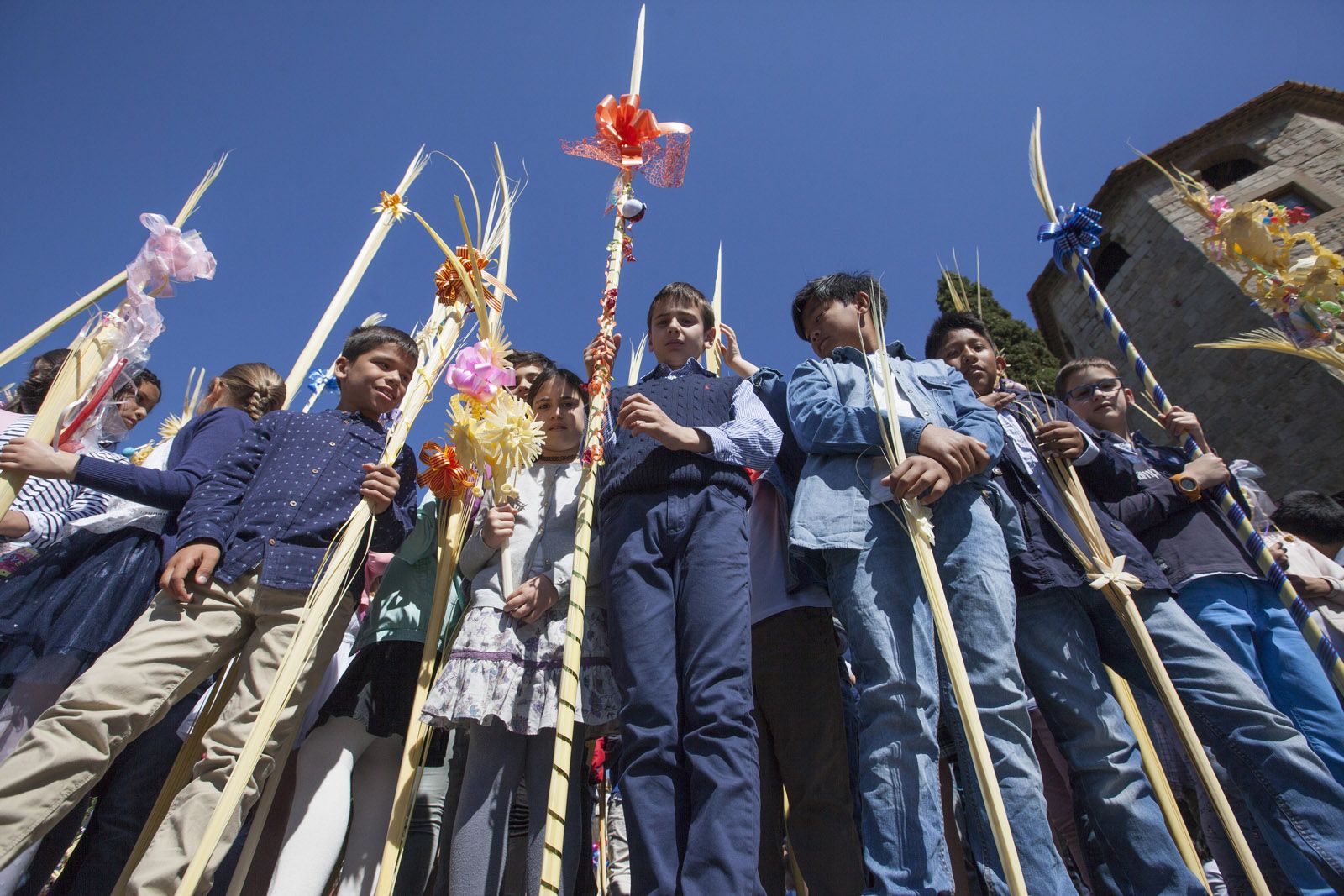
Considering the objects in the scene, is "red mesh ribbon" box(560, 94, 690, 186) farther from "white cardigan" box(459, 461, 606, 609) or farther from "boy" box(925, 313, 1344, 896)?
"boy" box(925, 313, 1344, 896)

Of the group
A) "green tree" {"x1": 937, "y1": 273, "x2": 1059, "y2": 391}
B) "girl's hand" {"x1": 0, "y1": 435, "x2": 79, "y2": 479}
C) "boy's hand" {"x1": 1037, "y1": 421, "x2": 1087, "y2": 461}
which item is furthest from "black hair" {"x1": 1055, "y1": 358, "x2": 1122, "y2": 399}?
"green tree" {"x1": 937, "y1": 273, "x2": 1059, "y2": 391}

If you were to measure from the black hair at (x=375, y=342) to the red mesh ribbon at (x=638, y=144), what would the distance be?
1099 mm

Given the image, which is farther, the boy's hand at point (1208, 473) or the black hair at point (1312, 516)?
the black hair at point (1312, 516)

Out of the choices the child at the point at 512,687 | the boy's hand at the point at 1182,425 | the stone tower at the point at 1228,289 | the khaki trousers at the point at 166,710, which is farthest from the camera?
the stone tower at the point at 1228,289

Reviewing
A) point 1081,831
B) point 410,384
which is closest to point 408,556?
A: point 410,384

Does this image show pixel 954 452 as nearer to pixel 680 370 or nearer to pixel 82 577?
pixel 680 370

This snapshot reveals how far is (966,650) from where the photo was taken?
6.41 ft

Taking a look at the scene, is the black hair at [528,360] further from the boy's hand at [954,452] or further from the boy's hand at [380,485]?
the boy's hand at [954,452]

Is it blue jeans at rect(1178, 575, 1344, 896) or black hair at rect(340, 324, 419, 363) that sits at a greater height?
black hair at rect(340, 324, 419, 363)

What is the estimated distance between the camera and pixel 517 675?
211 centimetres

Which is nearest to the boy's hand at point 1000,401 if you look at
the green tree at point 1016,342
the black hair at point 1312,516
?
the black hair at point 1312,516

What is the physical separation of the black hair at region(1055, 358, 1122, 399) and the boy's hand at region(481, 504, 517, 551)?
2702 mm

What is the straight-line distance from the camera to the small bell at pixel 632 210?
9.64 feet

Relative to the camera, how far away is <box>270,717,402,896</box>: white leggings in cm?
203
